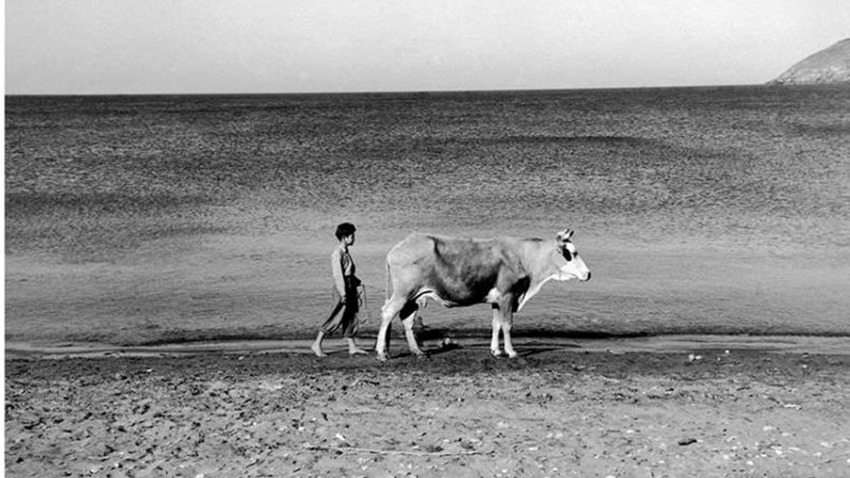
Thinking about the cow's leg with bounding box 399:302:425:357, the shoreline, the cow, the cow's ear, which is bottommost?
the shoreline

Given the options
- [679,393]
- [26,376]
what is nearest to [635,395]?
[679,393]

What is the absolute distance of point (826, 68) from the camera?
182m

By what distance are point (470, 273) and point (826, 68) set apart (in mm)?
187731

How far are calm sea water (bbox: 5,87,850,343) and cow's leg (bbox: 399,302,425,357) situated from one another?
254 cm

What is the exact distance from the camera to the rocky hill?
16712 cm

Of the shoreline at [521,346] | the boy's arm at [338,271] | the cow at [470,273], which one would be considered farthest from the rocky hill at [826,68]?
the boy's arm at [338,271]

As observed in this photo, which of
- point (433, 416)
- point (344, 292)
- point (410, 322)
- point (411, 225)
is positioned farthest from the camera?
point (411, 225)

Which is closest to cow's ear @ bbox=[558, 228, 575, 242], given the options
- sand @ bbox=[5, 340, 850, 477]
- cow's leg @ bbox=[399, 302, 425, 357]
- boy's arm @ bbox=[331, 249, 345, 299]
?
sand @ bbox=[5, 340, 850, 477]

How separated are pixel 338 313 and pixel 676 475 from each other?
494 centimetres

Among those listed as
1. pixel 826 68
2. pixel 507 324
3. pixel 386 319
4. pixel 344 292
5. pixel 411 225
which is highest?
pixel 826 68

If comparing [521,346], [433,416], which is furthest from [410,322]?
[433,416]

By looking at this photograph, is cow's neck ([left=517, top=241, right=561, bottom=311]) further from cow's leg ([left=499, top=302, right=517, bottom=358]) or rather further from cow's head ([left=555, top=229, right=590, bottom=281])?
cow's leg ([left=499, top=302, right=517, bottom=358])

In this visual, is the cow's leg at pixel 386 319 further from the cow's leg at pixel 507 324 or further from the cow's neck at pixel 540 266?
the cow's neck at pixel 540 266

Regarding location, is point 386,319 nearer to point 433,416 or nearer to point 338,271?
point 338,271
